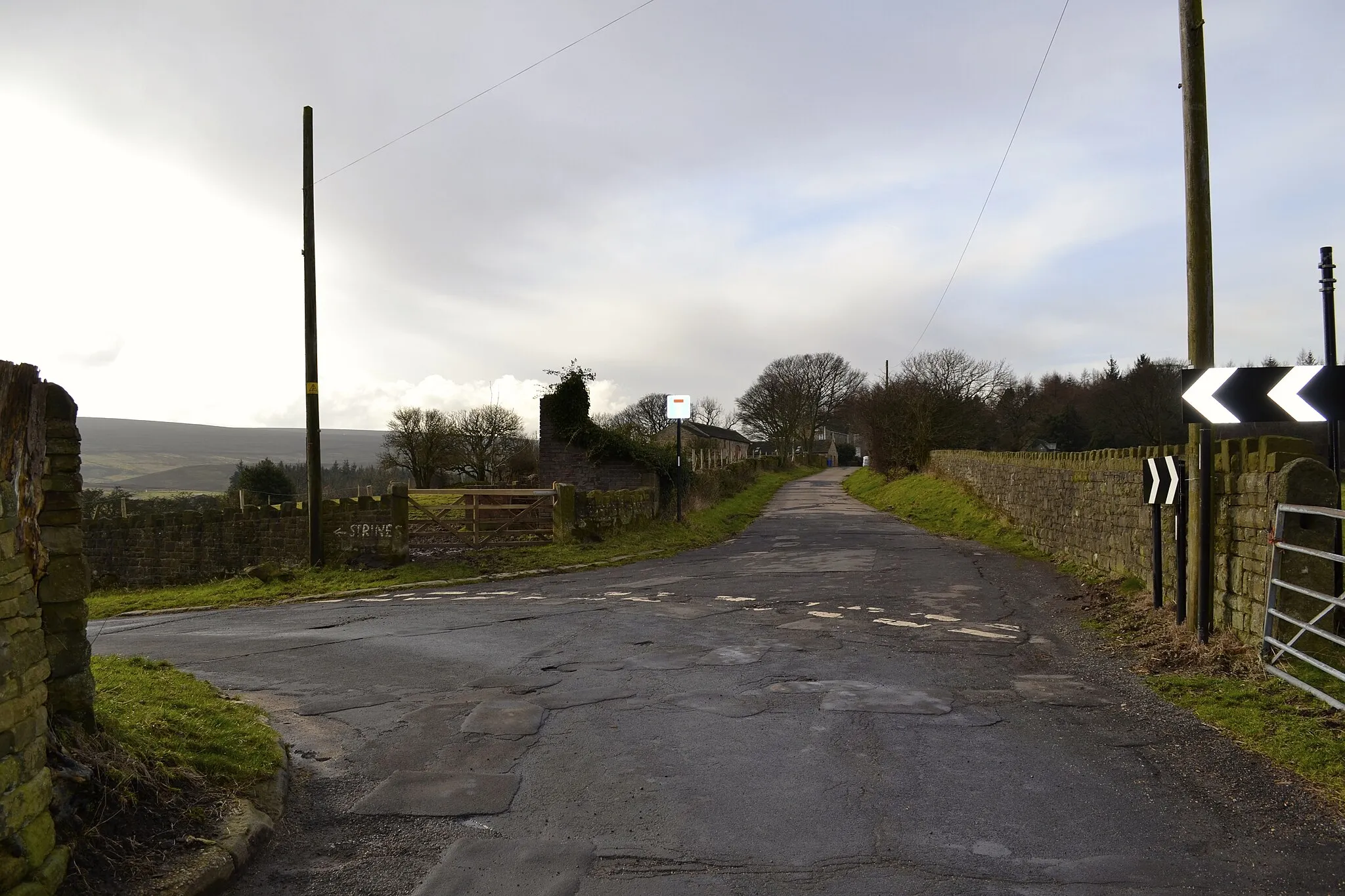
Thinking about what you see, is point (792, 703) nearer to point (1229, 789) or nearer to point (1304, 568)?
point (1229, 789)

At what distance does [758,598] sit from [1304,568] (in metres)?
6.50

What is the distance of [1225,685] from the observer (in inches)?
263

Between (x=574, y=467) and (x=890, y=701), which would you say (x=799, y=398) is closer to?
(x=574, y=467)

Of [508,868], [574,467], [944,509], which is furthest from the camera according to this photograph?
[574,467]

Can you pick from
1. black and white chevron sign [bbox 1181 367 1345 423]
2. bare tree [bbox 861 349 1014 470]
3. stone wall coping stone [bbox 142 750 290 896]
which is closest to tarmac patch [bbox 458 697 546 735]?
stone wall coping stone [bbox 142 750 290 896]

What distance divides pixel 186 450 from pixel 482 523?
10111 cm

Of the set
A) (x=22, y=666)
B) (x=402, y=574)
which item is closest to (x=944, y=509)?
A: (x=402, y=574)

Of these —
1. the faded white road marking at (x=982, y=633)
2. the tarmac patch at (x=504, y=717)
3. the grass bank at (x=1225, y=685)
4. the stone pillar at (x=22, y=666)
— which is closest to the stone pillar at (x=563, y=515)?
the grass bank at (x=1225, y=685)

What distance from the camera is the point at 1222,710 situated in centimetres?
601

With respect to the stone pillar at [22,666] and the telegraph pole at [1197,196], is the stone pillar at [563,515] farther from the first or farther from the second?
the stone pillar at [22,666]

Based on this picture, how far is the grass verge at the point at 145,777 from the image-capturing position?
12.1 feet

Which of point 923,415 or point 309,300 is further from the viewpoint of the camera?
point 923,415

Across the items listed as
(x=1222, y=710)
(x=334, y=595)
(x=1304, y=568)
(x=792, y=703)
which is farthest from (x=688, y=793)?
(x=334, y=595)

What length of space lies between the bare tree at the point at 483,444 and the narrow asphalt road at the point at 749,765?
43.8m
